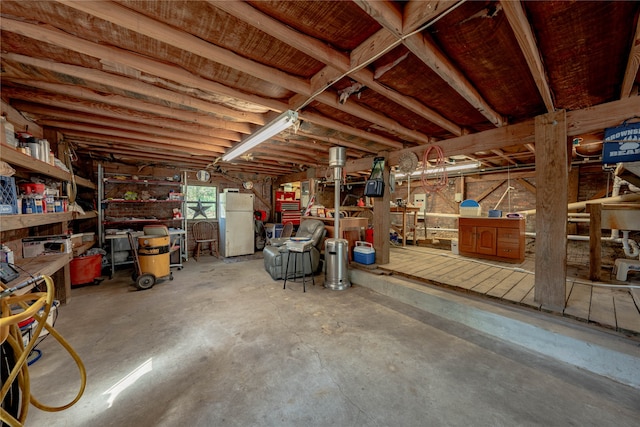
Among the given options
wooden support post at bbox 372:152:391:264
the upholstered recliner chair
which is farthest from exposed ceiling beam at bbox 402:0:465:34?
the upholstered recliner chair

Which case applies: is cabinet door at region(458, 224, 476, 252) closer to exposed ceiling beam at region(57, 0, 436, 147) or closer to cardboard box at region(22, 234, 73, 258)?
exposed ceiling beam at region(57, 0, 436, 147)

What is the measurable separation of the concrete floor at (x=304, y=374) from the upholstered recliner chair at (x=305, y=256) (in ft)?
4.26

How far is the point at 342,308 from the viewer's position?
3.09 metres

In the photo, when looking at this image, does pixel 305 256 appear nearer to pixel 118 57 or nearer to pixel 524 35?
pixel 118 57

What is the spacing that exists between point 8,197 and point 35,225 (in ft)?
1.51

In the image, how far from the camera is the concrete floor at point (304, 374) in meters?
1.49

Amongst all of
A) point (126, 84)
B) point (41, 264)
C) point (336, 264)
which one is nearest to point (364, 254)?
point (336, 264)

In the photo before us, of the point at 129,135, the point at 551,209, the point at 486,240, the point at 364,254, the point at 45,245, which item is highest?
the point at 129,135

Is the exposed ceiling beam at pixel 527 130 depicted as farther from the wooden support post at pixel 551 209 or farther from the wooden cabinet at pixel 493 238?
the wooden cabinet at pixel 493 238

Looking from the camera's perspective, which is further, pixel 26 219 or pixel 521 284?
pixel 521 284

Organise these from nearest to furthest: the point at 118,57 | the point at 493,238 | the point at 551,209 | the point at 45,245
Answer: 1. the point at 118,57
2. the point at 551,209
3. the point at 45,245
4. the point at 493,238

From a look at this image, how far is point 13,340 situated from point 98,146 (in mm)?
4551

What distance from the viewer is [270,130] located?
297 cm

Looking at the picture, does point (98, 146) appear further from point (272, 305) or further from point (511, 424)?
point (511, 424)
